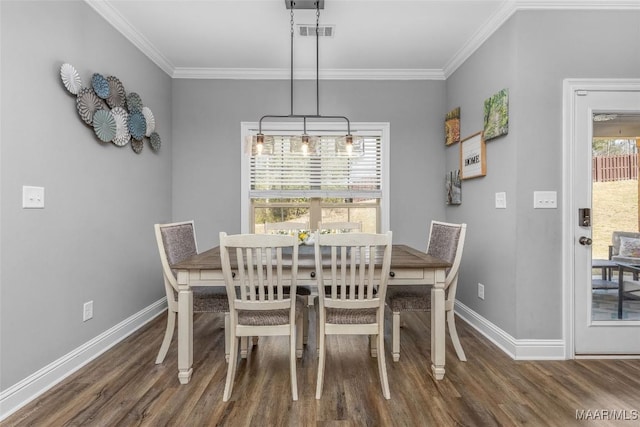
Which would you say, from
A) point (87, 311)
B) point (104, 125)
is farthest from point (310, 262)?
point (104, 125)

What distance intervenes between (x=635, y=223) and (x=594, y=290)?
55cm

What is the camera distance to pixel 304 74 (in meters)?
3.81

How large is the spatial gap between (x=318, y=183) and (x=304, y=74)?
1.24 metres

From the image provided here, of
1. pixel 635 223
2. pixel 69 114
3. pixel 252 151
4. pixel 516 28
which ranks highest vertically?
pixel 516 28

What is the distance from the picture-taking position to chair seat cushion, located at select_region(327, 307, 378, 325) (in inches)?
80.4

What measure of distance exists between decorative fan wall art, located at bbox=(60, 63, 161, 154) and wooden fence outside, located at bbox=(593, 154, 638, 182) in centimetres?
364

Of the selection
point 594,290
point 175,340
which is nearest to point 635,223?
point 594,290

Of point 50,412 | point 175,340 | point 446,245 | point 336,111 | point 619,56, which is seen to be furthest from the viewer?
point 336,111

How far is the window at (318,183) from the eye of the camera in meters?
3.90

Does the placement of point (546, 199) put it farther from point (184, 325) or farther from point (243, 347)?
point (184, 325)

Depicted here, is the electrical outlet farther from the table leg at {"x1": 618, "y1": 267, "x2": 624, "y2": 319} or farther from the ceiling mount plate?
the table leg at {"x1": 618, "y1": 267, "x2": 624, "y2": 319}

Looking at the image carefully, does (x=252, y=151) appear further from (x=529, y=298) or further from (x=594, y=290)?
(x=594, y=290)

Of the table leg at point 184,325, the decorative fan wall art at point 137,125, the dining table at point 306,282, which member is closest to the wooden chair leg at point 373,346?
the dining table at point 306,282

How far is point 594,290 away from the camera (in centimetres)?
246
